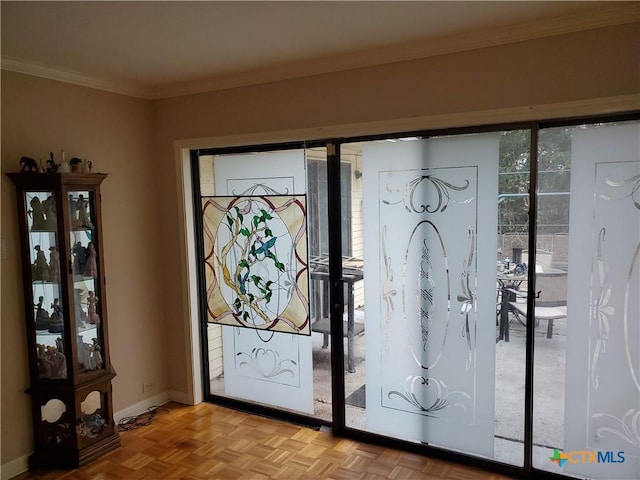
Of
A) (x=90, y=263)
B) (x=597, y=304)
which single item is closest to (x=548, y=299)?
(x=597, y=304)

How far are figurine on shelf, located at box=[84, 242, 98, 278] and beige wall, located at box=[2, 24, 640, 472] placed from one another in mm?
321

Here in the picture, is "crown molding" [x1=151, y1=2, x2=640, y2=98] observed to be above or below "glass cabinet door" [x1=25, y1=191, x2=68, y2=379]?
above

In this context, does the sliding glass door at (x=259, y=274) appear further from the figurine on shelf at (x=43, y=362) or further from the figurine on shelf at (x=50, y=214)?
the figurine on shelf at (x=43, y=362)

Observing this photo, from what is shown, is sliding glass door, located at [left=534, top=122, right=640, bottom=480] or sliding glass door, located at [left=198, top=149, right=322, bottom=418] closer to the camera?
sliding glass door, located at [left=534, top=122, right=640, bottom=480]

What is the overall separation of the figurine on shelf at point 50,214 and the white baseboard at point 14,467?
1.49 m

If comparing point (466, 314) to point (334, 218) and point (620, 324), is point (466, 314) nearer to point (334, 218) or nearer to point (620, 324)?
point (620, 324)

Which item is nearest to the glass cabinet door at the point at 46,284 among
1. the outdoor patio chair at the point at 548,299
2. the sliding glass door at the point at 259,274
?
the sliding glass door at the point at 259,274

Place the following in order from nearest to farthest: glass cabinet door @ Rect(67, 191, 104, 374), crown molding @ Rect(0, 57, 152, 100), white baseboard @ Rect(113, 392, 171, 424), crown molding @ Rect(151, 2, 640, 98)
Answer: crown molding @ Rect(151, 2, 640, 98) → crown molding @ Rect(0, 57, 152, 100) → glass cabinet door @ Rect(67, 191, 104, 374) → white baseboard @ Rect(113, 392, 171, 424)

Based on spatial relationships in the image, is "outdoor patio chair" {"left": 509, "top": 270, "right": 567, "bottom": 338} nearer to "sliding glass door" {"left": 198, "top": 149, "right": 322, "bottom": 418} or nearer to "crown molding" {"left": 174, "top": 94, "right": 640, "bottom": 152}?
"crown molding" {"left": 174, "top": 94, "right": 640, "bottom": 152}

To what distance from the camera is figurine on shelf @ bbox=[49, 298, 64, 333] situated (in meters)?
3.14

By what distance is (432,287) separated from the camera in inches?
119

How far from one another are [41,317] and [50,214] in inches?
26.4

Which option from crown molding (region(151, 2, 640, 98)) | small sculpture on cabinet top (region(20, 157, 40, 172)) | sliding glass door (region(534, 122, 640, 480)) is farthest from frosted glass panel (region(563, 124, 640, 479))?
small sculpture on cabinet top (region(20, 157, 40, 172))

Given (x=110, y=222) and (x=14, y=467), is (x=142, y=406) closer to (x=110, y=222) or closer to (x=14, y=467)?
(x=14, y=467)
